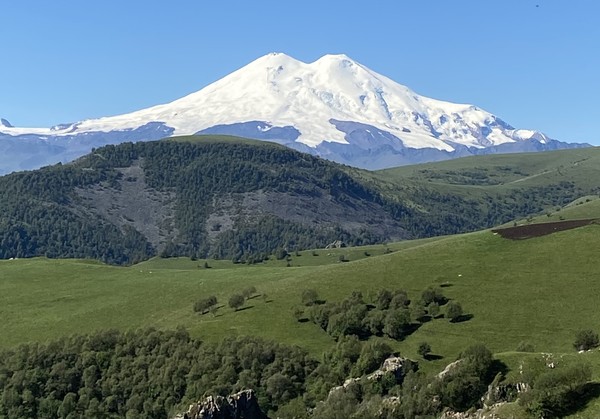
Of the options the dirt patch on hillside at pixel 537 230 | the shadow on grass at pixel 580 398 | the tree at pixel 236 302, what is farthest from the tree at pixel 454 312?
the shadow on grass at pixel 580 398

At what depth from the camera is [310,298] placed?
143m

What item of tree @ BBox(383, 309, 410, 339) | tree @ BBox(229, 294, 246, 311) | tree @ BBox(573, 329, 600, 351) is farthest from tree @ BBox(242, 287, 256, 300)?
tree @ BBox(573, 329, 600, 351)

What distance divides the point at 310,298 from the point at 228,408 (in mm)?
49712

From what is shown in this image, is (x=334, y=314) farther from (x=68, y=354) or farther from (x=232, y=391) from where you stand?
(x=68, y=354)

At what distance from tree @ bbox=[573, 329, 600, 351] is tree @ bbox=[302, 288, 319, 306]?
49.4 m

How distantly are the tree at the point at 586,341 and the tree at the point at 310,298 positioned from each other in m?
49.4

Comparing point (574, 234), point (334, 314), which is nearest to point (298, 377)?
point (334, 314)

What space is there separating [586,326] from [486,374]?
43.3 m

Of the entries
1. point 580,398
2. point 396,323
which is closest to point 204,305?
point 396,323

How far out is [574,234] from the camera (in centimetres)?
16225

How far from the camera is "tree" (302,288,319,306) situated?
465ft

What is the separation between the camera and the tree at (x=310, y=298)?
141875 millimetres

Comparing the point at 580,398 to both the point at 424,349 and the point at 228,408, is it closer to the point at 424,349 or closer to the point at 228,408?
the point at 228,408

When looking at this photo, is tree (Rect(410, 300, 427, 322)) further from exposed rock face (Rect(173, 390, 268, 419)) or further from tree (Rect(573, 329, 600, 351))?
exposed rock face (Rect(173, 390, 268, 419))
